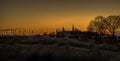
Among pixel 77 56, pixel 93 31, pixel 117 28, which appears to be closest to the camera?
pixel 77 56

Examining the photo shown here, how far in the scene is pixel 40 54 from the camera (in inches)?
788

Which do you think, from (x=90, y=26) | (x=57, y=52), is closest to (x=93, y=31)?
(x=90, y=26)

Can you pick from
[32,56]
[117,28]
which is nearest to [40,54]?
[32,56]

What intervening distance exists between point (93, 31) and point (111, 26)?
40.7 feet

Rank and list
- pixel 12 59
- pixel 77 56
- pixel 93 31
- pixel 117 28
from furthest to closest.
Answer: pixel 93 31
pixel 117 28
pixel 77 56
pixel 12 59

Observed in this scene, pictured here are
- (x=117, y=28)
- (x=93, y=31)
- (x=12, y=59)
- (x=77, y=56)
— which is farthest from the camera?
(x=93, y=31)

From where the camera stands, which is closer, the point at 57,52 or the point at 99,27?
the point at 57,52

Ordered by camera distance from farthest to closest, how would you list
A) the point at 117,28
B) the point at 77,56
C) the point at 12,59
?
the point at 117,28
the point at 77,56
the point at 12,59

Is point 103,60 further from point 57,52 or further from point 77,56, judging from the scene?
point 57,52

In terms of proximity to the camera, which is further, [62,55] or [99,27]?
[99,27]

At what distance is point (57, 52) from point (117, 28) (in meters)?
90.7

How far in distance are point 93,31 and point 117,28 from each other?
14.8 m

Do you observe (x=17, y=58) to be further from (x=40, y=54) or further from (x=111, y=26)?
(x=111, y=26)

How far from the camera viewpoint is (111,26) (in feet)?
364
